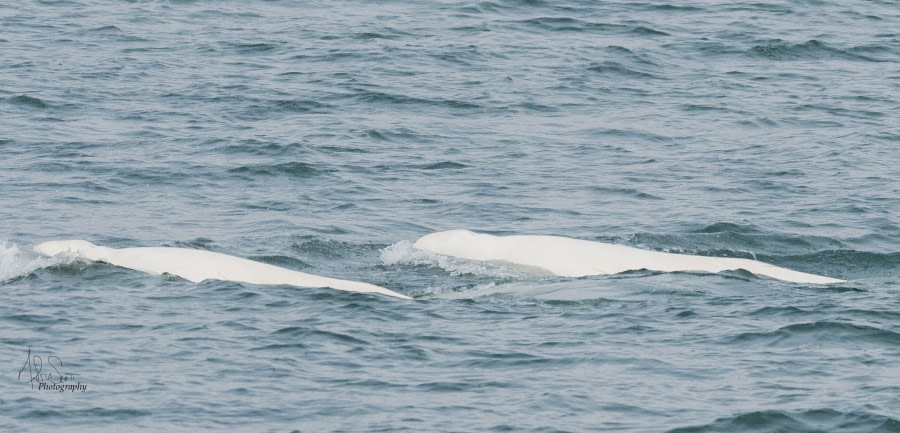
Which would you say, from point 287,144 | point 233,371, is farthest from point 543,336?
point 287,144

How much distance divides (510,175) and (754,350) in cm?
1181

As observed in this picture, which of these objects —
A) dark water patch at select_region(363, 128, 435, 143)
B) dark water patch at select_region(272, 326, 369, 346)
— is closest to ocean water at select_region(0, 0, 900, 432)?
dark water patch at select_region(272, 326, 369, 346)

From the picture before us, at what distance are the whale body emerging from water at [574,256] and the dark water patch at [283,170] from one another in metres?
5.60

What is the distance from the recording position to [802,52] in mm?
37469

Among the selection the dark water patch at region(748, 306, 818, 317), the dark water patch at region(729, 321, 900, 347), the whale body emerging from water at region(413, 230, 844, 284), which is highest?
the dark water patch at region(729, 321, 900, 347)

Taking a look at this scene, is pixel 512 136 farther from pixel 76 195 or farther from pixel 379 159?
pixel 76 195

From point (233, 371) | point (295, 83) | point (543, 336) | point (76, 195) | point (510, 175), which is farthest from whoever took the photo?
point (295, 83)

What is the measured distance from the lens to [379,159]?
29.4m

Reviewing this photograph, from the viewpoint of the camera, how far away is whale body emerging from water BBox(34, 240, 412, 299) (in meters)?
20.5

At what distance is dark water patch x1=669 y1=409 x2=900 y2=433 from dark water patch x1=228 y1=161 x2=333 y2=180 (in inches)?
588

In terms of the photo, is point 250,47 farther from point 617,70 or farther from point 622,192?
point 622,192
